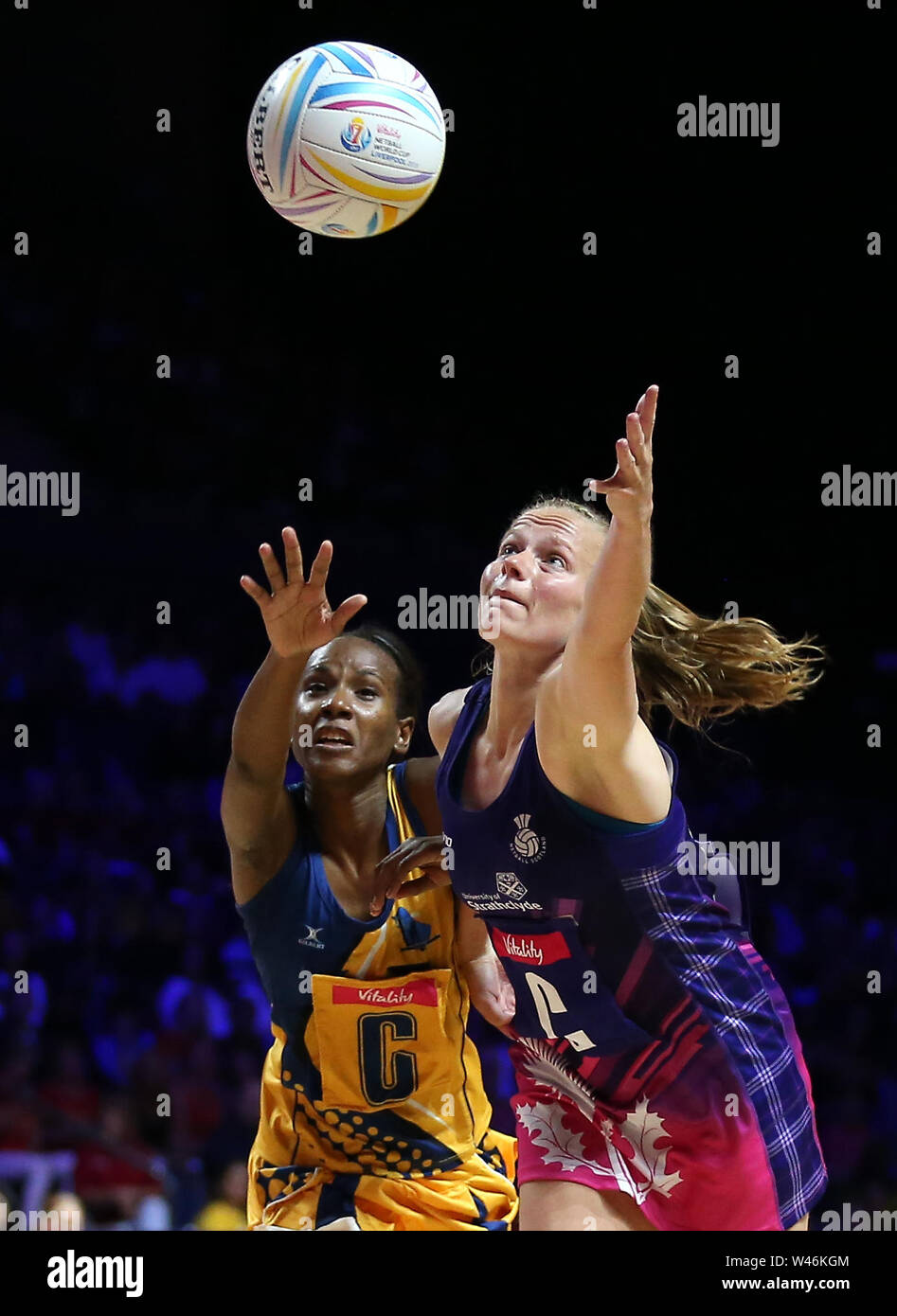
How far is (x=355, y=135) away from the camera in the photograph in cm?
340

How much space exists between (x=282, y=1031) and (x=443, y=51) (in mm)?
3367

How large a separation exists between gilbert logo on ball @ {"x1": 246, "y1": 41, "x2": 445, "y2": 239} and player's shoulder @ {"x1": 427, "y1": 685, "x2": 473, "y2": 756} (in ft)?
3.74

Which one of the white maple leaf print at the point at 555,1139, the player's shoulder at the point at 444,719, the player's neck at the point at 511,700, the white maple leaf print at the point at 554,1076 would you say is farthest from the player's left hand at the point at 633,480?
the white maple leaf print at the point at 555,1139

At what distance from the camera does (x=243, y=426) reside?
552 cm

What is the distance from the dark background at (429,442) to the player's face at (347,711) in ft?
4.37

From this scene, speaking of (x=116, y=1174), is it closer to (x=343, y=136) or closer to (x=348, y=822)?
(x=348, y=822)

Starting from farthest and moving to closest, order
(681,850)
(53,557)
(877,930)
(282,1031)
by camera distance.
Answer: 1. (53,557)
2. (877,930)
3. (282,1031)
4. (681,850)

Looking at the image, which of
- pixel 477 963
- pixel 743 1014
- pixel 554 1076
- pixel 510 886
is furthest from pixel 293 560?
pixel 743 1014

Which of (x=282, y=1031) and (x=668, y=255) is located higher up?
(x=668, y=255)

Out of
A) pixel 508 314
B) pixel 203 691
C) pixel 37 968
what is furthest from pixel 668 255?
pixel 37 968

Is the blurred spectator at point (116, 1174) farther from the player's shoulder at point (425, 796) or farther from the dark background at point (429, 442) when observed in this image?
the player's shoulder at point (425, 796)

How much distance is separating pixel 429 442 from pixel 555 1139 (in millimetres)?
2952

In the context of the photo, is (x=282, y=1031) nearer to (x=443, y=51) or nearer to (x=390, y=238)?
(x=390, y=238)

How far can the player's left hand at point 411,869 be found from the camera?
3344mm
